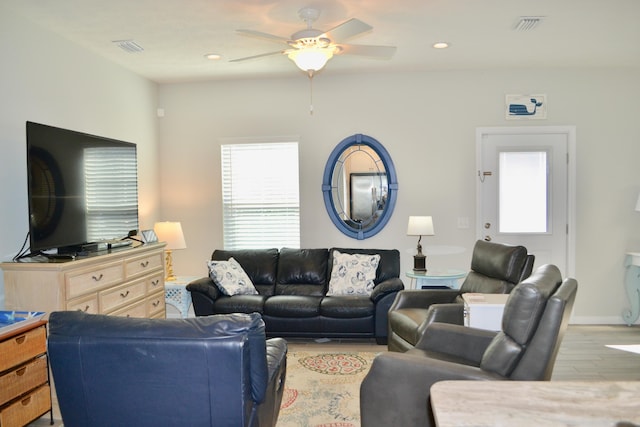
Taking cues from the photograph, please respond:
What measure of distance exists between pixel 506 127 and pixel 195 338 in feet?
14.9

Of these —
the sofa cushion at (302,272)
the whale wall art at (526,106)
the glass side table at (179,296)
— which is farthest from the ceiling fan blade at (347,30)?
the glass side table at (179,296)

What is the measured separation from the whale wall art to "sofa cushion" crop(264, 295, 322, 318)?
3.03m

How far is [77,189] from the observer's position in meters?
3.65

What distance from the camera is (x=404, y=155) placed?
5.38 m

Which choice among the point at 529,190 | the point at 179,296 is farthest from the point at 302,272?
the point at 529,190

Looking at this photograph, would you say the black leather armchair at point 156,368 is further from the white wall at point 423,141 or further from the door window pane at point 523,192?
the door window pane at point 523,192

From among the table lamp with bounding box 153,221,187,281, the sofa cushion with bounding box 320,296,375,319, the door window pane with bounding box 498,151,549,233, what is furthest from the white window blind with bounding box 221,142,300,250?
the door window pane with bounding box 498,151,549,233

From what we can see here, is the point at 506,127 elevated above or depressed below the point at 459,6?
below

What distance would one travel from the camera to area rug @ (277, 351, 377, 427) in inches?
118

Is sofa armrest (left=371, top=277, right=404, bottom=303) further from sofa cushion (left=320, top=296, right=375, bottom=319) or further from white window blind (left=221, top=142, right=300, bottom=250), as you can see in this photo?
white window blind (left=221, top=142, right=300, bottom=250)

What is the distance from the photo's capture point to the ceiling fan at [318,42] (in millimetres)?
3078

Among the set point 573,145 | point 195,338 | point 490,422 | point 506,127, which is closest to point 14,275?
point 195,338

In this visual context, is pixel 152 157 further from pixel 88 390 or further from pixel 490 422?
pixel 490 422

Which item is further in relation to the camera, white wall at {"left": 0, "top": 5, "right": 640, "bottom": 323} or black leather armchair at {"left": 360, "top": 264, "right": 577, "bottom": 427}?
white wall at {"left": 0, "top": 5, "right": 640, "bottom": 323}
